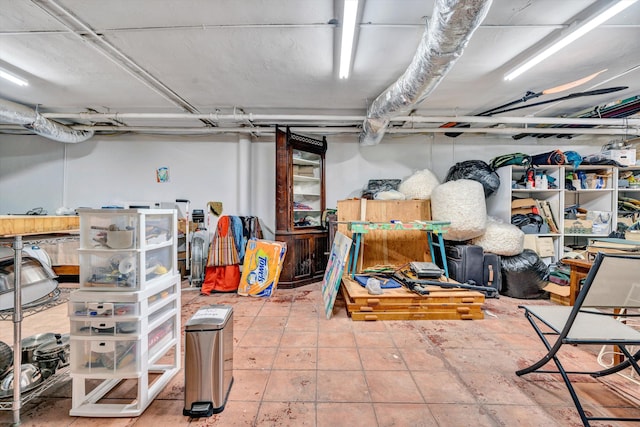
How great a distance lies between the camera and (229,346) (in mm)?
1725

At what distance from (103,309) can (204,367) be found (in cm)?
68

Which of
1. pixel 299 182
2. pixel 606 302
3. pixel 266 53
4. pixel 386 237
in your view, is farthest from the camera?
pixel 299 182

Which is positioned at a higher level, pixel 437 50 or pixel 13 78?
pixel 13 78

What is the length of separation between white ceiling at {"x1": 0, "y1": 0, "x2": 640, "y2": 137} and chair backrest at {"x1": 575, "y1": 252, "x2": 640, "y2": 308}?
1949 mm

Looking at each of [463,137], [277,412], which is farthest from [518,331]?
[463,137]

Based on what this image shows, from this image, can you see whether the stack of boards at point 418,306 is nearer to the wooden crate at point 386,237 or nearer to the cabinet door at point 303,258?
the wooden crate at point 386,237

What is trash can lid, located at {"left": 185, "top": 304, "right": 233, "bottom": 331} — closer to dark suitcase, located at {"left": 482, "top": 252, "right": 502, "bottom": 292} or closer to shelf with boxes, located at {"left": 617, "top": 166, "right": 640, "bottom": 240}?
dark suitcase, located at {"left": 482, "top": 252, "right": 502, "bottom": 292}

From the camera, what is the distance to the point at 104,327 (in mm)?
1499

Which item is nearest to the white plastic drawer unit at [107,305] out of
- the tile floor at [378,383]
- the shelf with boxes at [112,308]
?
the shelf with boxes at [112,308]

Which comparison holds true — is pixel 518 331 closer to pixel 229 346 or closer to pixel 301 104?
pixel 229 346

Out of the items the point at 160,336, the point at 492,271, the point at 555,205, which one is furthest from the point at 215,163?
the point at 555,205

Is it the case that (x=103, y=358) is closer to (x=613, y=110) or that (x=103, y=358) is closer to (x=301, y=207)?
(x=301, y=207)

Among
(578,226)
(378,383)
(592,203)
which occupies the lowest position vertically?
(378,383)

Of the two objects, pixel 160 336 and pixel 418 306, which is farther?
pixel 418 306
